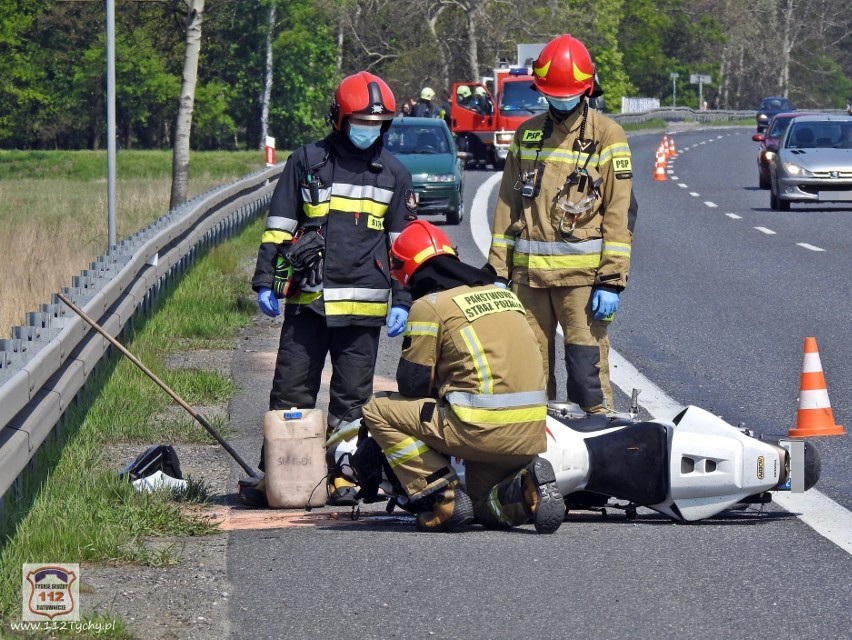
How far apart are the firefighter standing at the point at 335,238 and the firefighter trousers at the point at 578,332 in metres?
0.63

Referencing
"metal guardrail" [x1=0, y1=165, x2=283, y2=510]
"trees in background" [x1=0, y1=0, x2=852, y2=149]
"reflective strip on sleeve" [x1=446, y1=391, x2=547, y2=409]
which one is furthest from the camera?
"trees in background" [x1=0, y1=0, x2=852, y2=149]

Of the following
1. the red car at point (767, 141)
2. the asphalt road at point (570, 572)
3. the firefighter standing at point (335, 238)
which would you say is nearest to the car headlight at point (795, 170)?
the red car at point (767, 141)

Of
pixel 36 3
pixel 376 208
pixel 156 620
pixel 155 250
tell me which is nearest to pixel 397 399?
pixel 376 208

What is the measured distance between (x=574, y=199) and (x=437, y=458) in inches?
61.2

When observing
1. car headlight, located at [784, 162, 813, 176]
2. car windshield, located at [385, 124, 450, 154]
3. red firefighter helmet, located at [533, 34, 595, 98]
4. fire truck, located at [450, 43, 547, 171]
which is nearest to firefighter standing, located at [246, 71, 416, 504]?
red firefighter helmet, located at [533, 34, 595, 98]

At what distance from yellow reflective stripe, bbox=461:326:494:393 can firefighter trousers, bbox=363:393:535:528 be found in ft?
0.62

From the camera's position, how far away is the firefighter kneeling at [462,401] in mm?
6328

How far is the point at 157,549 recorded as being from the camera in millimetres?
6078

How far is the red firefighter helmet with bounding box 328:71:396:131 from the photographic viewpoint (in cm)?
708

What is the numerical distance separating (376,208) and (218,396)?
8.94 ft

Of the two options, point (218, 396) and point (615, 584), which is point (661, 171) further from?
point (615, 584)

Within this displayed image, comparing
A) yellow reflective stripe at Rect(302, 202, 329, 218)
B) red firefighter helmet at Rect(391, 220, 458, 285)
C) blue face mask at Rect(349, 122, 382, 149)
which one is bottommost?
red firefighter helmet at Rect(391, 220, 458, 285)

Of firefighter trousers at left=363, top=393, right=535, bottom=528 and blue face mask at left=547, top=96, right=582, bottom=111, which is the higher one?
blue face mask at left=547, top=96, right=582, bottom=111

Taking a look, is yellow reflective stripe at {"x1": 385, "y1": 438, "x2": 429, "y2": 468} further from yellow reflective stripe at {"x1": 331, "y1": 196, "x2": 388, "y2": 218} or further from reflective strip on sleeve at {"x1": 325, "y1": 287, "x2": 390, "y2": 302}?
yellow reflective stripe at {"x1": 331, "y1": 196, "x2": 388, "y2": 218}
